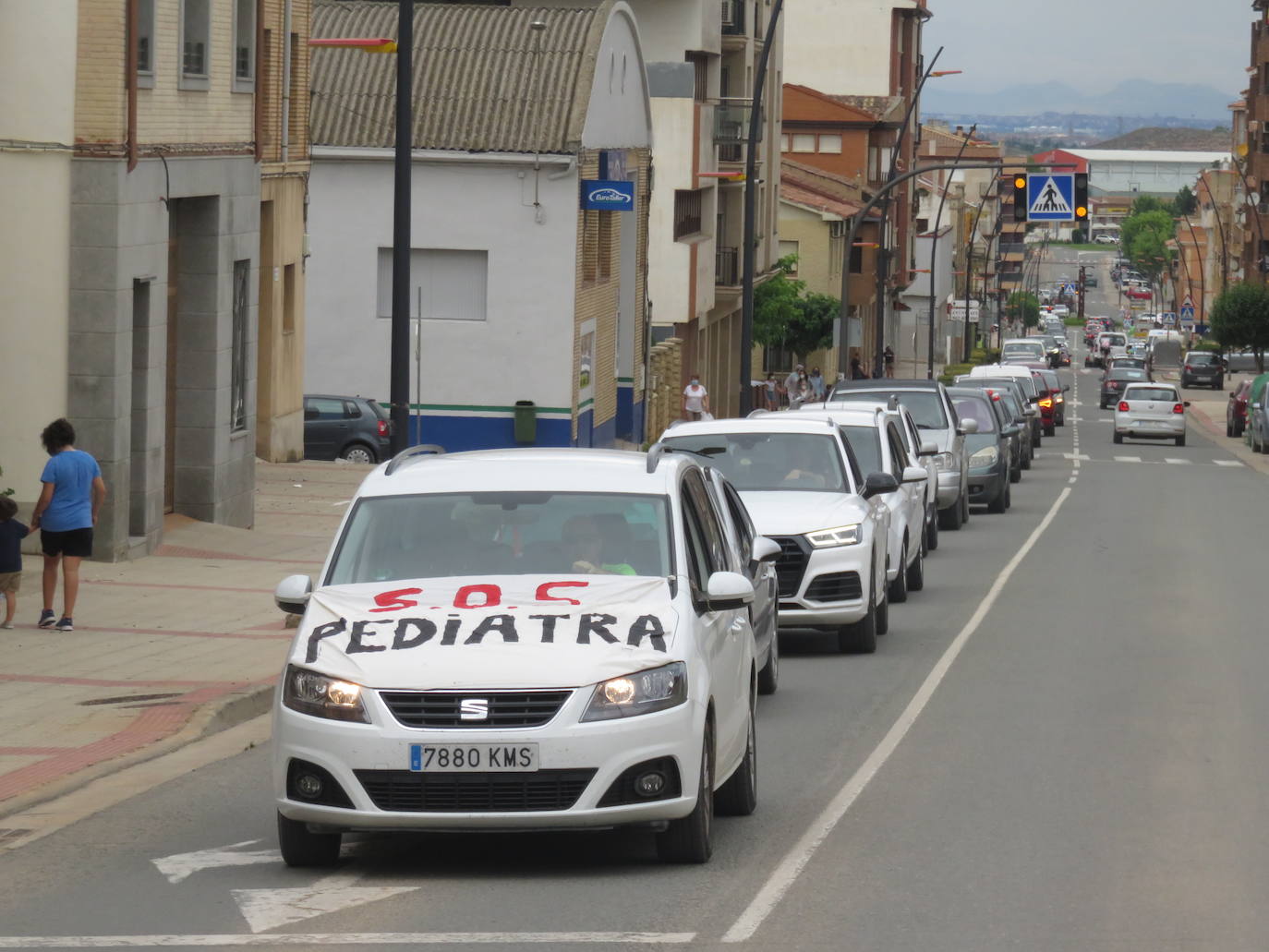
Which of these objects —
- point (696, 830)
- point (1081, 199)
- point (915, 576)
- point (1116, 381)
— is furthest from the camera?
point (1116, 381)

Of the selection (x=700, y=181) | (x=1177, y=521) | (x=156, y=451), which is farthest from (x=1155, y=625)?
(x=700, y=181)

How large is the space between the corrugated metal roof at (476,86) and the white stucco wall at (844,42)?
205ft

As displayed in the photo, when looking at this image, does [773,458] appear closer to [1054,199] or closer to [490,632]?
[490,632]

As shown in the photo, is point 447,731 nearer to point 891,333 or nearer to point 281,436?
point 281,436

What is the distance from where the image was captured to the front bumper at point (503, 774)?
7.74 m

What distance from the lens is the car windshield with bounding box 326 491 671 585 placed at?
8.91 m

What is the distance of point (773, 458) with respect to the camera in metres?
16.9

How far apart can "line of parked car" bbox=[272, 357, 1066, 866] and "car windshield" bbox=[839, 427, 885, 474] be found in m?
8.68

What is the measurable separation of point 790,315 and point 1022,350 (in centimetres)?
3326

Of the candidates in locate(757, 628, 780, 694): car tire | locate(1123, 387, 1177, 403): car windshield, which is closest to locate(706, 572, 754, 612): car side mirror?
locate(757, 628, 780, 694): car tire

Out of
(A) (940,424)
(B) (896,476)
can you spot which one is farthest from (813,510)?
(A) (940,424)

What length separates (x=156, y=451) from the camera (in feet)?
68.3

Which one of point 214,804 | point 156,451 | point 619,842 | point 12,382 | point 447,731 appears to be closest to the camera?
point 447,731

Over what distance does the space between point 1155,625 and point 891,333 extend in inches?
3217
